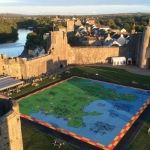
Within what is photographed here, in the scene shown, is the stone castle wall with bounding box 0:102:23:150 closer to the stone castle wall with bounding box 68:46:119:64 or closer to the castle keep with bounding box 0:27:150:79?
the castle keep with bounding box 0:27:150:79

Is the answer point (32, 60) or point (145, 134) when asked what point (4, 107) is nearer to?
point (145, 134)

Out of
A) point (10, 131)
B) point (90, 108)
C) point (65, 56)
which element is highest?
point (10, 131)

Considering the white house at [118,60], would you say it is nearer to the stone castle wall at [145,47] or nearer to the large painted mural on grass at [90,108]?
the stone castle wall at [145,47]

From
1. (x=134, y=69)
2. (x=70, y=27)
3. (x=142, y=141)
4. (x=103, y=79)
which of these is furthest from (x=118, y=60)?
(x=70, y=27)

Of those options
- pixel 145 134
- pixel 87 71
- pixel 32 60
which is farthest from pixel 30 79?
pixel 145 134

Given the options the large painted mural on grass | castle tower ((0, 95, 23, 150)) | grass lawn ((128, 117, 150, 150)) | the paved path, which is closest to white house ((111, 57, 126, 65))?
the paved path

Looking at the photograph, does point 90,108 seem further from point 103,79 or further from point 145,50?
point 145,50

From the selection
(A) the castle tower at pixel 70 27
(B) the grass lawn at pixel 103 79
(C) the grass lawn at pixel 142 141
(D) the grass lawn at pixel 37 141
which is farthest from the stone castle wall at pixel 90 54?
(A) the castle tower at pixel 70 27
